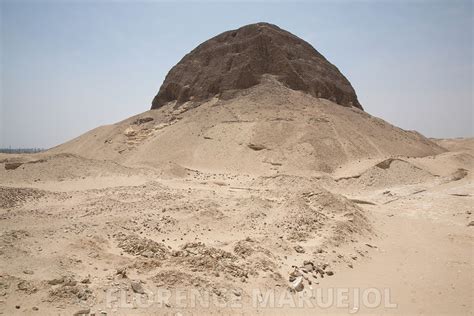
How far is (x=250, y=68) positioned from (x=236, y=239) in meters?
22.6

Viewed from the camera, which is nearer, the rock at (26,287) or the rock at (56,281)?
the rock at (26,287)

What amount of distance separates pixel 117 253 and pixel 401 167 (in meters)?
14.3

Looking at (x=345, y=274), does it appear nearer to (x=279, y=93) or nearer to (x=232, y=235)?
(x=232, y=235)

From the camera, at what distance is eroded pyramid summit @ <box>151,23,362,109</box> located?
93.0 feet

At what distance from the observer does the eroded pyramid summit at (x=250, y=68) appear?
93.0 feet

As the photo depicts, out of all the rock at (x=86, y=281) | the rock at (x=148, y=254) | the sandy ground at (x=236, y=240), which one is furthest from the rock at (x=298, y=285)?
the rock at (x=86, y=281)

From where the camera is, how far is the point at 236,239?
7590 mm

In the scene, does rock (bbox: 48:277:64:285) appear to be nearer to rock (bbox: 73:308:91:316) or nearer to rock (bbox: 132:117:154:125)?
rock (bbox: 73:308:91:316)

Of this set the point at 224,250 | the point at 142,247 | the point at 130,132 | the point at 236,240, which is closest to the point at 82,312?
the point at 142,247

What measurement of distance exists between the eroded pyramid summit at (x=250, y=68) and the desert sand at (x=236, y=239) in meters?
11.2

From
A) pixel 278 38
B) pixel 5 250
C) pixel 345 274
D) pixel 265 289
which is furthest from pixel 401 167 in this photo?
pixel 278 38

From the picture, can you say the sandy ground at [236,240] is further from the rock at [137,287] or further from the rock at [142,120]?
the rock at [142,120]

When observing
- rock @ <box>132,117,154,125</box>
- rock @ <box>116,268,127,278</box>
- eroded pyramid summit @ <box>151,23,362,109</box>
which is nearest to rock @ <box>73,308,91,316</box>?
rock @ <box>116,268,127,278</box>

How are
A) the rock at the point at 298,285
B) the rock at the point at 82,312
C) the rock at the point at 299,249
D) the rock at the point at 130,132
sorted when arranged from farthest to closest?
1. the rock at the point at 130,132
2. the rock at the point at 299,249
3. the rock at the point at 298,285
4. the rock at the point at 82,312
